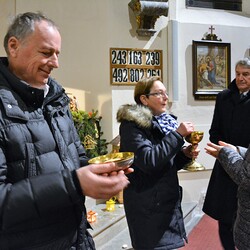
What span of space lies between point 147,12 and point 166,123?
2.66m

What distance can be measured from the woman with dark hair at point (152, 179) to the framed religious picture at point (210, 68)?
9.84ft

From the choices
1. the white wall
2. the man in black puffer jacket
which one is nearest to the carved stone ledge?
the white wall

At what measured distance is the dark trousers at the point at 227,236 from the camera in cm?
272

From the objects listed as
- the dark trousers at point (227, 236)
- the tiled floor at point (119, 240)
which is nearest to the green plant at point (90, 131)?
the tiled floor at point (119, 240)

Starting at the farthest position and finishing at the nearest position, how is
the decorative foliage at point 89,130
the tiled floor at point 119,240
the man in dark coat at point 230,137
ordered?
the decorative foliage at point 89,130
the tiled floor at point 119,240
the man in dark coat at point 230,137

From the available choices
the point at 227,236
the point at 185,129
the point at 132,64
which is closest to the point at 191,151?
the point at 185,129

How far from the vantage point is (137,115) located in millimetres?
2070

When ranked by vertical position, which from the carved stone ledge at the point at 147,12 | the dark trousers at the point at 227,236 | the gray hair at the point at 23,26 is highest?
the carved stone ledge at the point at 147,12

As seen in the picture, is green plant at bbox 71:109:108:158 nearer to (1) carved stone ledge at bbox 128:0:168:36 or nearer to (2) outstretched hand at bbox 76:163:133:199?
(1) carved stone ledge at bbox 128:0:168:36

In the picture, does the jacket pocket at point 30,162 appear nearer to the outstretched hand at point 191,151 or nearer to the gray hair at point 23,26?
the gray hair at point 23,26

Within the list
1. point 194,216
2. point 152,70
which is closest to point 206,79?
point 152,70

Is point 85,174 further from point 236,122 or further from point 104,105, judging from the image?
point 104,105

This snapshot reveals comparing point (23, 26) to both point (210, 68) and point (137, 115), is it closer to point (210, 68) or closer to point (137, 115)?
point (137, 115)

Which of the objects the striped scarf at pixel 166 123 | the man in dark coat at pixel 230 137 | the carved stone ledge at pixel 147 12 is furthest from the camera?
the carved stone ledge at pixel 147 12
